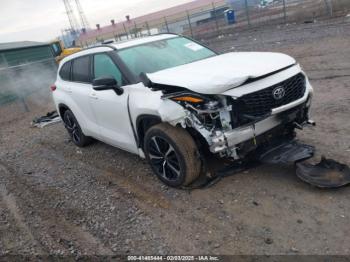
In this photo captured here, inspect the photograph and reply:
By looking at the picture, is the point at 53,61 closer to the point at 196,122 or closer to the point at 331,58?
the point at 331,58

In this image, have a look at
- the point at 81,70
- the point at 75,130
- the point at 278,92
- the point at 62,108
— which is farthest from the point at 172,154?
the point at 62,108

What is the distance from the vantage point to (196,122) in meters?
3.82

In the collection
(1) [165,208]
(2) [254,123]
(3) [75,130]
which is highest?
(2) [254,123]

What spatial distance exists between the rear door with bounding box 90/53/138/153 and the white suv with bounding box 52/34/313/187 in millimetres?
14

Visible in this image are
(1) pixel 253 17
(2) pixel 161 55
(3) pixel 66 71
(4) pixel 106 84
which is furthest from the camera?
(1) pixel 253 17

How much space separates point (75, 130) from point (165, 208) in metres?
3.30

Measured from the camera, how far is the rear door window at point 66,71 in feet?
20.6

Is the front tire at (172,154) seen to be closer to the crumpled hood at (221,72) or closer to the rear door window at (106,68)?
the crumpled hood at (221,72)

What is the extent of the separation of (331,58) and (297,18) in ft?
39.9

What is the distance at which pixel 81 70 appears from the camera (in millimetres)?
5812

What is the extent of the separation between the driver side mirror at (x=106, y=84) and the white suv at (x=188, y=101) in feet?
0.04

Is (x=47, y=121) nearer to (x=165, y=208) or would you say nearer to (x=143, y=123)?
(x=143, y=123)

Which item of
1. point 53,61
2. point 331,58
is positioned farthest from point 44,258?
point 53,61

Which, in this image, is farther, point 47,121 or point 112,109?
point 47,121
